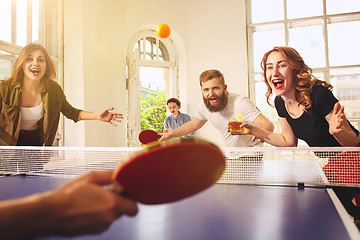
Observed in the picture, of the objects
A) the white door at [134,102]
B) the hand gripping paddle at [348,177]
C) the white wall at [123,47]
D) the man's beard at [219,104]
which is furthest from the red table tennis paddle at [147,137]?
the white door at [134,102]

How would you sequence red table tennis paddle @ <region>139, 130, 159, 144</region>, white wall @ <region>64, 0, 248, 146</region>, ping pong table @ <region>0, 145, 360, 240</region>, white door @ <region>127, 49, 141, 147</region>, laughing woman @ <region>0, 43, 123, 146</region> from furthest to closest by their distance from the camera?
white door @ <region>127, 49, 141, 147</region>
white wall @ <region>64, 0, 248, 146</region>
laughing woman @ <region>0, 43, 123, 146</region>
red table tennis paddle @ <region>139, 130, 159, 144</region>
ping pong table @ <region>0, 145, 360, 240</region>

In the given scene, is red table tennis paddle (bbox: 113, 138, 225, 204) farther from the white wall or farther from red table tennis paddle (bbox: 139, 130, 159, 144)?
the white wall

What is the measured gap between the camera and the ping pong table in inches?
40.1

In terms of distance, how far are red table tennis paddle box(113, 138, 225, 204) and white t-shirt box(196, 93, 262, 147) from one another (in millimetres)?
2460

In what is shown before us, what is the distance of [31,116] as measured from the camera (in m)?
3.83

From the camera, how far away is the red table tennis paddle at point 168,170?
63 cm

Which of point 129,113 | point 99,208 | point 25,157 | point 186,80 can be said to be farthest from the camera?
point 186,80

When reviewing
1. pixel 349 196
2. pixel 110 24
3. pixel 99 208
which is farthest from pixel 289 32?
pixel 99 208

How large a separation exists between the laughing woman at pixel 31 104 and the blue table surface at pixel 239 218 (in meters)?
1.99

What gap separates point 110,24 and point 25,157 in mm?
3943

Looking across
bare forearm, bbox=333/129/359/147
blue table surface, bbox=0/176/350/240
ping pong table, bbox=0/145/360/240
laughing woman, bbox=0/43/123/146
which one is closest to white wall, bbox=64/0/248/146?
laughing woman, bbox=0/43/123/146

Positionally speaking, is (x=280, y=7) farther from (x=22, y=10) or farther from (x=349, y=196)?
(x=349, y=196)

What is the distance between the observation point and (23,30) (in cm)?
502

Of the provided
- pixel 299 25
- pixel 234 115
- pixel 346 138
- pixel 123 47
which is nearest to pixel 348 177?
pixel 346 138
